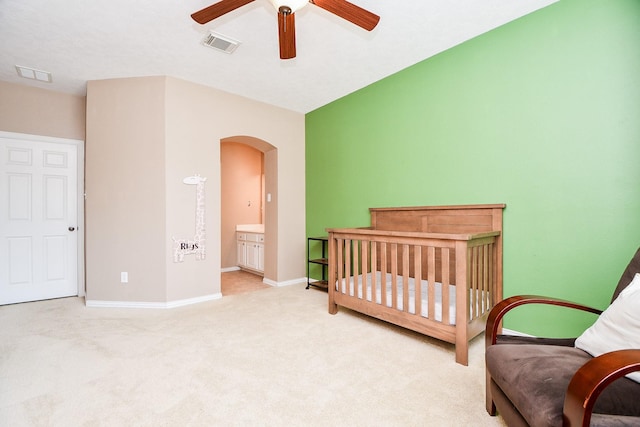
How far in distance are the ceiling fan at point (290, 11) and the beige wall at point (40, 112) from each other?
2.95 meters

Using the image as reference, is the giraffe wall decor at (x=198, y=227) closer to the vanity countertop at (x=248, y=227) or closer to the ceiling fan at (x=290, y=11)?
the vanity countertop at (x=248, y=227)

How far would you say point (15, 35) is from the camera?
2477 millimetres

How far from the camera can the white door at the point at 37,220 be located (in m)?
3.34

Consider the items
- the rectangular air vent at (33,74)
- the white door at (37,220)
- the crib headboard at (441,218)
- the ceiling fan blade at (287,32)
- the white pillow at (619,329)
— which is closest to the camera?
the white pillow at (619,329)

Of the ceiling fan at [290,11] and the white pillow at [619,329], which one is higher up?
the ceiling fan at [290,11]

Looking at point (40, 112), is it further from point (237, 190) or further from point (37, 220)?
point (237, 190)

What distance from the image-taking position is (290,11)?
1.72 m

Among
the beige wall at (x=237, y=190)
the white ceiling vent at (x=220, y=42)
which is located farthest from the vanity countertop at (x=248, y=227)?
the white ceiling vent at (x=220, y=42)

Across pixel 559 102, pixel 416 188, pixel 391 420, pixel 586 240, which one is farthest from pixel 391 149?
pixel 391 420

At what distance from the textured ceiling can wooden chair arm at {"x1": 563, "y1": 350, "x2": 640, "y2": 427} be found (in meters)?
2.30

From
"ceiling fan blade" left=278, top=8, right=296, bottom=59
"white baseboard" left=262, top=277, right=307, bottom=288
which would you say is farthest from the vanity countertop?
"ceiling fan blade" left=278, top=8, right=296, bottom=59

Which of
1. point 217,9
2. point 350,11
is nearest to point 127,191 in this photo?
point 217,9

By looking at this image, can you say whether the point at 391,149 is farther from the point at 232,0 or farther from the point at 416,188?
the point at 232,0

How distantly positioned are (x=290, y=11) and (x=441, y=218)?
206cm
